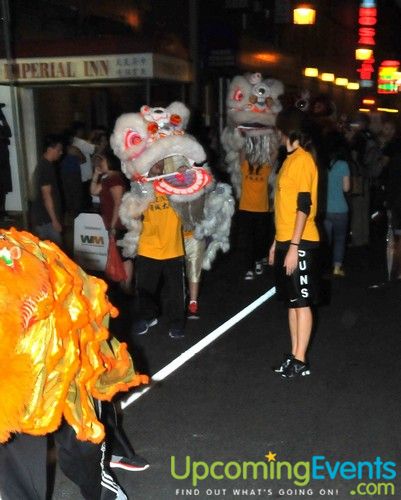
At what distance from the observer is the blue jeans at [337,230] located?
26.9 feet

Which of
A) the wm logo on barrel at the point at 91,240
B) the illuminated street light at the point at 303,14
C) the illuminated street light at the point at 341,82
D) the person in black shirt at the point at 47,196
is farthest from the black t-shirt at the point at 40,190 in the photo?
the illuminated street light at the point at 341,82

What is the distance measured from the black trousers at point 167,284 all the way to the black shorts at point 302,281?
4.08ft

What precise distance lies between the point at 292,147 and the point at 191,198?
1256mm

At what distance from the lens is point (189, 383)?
200 inches

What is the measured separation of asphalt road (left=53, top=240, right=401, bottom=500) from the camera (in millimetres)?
3719

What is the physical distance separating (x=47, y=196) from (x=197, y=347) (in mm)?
2563

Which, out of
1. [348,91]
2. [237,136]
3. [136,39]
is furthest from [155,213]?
[348,91]

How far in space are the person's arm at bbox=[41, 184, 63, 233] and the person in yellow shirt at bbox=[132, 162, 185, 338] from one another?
1.75 meters

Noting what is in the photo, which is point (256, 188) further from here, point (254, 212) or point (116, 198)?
point (116, 198)

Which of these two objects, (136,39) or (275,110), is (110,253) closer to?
(275,110)

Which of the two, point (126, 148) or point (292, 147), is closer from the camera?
point (292, 147)

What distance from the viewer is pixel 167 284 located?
6.08m

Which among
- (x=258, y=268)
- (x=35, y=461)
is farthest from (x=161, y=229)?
(x=35, y=461)

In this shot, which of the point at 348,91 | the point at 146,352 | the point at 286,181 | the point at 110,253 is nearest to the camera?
the point at 286,181
